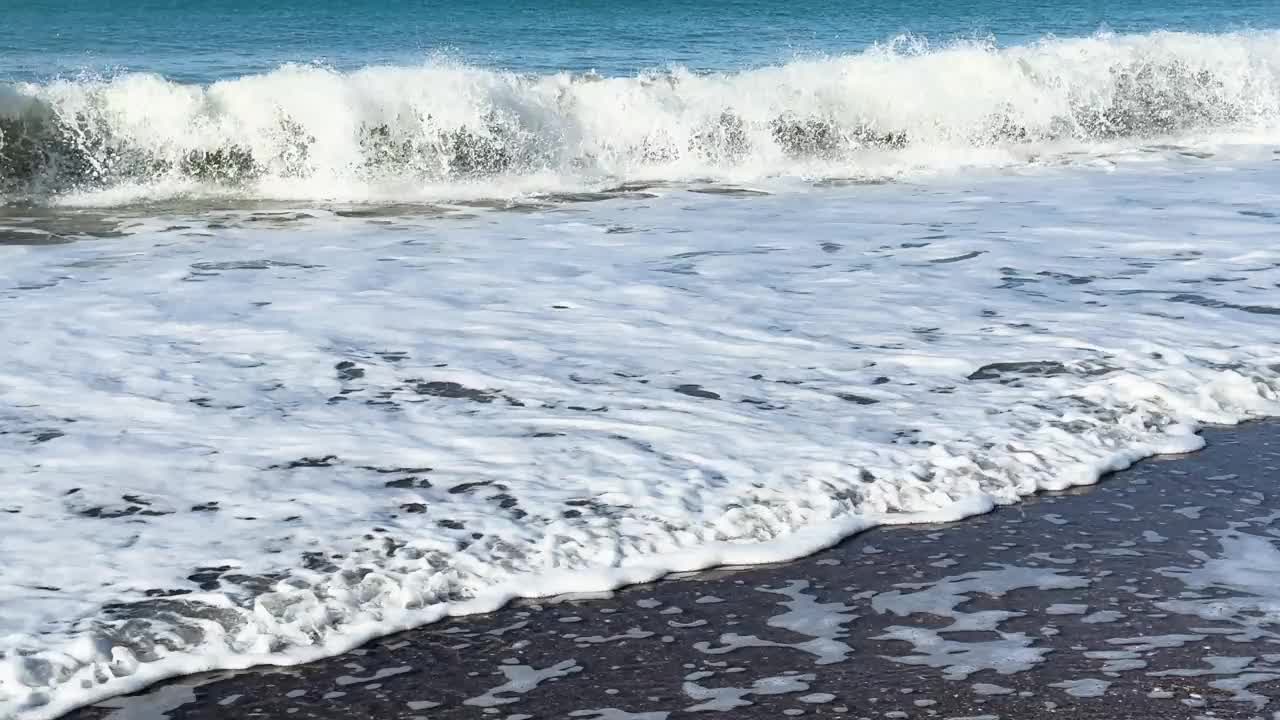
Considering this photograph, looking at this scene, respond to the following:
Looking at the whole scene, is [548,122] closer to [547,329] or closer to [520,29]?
[547,329]

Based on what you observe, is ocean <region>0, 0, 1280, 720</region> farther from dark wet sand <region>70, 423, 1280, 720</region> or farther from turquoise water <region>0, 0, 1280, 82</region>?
turquoise water <region>0, 0, 1280, 82</region>

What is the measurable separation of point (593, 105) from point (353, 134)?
8.40 feet

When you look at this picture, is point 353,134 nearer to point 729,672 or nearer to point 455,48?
point 729,672

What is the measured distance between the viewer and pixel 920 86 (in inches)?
604

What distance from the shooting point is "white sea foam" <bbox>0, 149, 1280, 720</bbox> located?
151 inches

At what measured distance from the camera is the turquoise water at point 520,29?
78.0 feet

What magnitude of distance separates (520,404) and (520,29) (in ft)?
84.7

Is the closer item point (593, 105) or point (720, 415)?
point (720, 415)

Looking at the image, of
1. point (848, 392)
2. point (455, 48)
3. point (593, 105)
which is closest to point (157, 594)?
point (848, 392)

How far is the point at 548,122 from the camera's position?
534 inches

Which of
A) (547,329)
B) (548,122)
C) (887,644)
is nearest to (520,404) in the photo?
(547,329)

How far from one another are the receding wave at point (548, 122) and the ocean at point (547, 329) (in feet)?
0.14

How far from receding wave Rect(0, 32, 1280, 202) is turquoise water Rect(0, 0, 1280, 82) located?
6.96 m

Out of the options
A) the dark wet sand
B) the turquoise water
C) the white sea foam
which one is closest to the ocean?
the white sea foam
